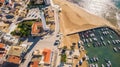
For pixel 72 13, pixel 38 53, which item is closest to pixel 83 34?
pixel 72 13

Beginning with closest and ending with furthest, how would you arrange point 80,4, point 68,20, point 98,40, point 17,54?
point 17,54, point 98,40, point 68,20, point 80,4

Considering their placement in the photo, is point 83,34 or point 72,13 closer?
point 83,34

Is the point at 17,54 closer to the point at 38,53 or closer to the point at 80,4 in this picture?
the point at 38,53

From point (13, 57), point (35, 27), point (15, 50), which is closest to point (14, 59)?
point (13, 57)

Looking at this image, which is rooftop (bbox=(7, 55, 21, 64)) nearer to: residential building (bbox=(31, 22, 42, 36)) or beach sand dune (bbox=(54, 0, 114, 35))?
residential building (bbox=(31, 22, 42, 36))

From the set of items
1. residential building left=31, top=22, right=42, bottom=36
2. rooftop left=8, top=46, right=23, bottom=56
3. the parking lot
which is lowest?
the parking lot

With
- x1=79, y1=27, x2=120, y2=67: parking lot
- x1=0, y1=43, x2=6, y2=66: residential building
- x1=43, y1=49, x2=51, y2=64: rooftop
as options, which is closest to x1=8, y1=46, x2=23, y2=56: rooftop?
x1=0, y1=43, x2=6, y2=66: residential building

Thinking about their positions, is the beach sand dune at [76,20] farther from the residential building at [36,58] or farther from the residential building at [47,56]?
the residential building at [36,58]

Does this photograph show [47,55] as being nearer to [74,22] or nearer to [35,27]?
[35,27]

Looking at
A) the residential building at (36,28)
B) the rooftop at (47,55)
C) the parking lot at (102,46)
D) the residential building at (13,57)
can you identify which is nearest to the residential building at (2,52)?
the residential building at (13,57)
